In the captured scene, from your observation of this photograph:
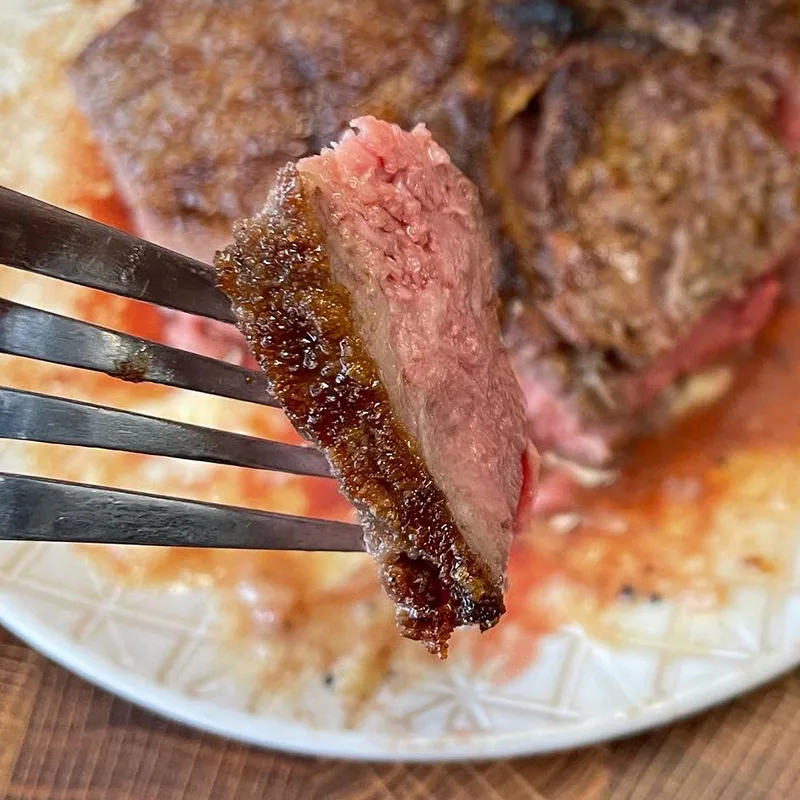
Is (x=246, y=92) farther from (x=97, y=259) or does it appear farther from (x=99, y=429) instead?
(x=99, y=429)

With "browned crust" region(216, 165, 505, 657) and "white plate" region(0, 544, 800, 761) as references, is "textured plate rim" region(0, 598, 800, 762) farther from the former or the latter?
"browned crust" region(216, 165, 505, 657)

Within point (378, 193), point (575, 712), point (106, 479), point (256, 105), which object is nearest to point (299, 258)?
point (378, 193)

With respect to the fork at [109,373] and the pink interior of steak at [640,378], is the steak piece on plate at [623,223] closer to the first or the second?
the pink interior of steak at [640,378]

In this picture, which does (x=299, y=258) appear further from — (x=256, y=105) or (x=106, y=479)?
(x=106, y=479)

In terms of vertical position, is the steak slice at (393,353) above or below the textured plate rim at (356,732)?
above

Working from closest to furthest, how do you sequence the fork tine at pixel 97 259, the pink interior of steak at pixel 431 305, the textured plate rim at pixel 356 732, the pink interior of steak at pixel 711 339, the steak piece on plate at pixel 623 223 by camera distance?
the fork tine at pixel 97 259 → the pink interior of steak at pixel 431 305 → the textured plate rim at pixel 356 732 → the steak piece on plate at pixel 623 223 → the pink interior of steak at pixel 711 339

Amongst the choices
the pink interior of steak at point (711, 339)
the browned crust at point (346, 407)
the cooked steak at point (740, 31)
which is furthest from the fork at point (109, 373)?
the cooked steak at point (740, 31)
